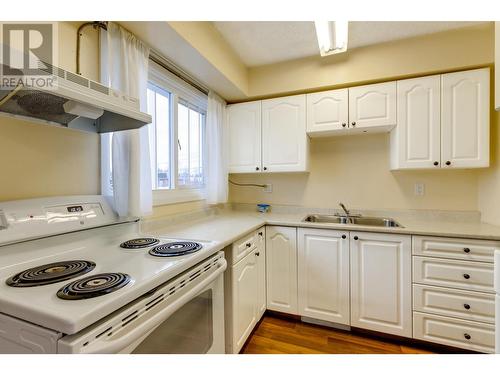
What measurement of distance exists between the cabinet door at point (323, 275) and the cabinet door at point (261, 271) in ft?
0.98

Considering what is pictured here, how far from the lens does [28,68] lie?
73cm

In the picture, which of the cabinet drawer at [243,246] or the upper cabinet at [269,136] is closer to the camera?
the cabinet drawer at [243,246]

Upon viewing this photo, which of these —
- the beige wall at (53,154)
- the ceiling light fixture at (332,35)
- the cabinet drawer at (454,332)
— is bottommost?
the cabinet drawer at (454,332)

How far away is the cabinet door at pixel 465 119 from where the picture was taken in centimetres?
172

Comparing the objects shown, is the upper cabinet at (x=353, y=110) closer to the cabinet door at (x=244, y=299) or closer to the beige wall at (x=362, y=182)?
the beige wall at (x=362, y=182)

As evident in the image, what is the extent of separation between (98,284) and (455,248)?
2.03 metres

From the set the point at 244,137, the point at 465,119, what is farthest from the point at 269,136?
the point at 465,119

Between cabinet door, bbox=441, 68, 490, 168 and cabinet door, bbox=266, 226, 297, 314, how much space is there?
1.39m

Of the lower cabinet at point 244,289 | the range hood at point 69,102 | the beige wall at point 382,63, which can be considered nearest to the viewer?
the range hood at point 69,102

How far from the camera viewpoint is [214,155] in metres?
2.29

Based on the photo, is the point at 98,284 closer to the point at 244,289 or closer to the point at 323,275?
the point at 244,289

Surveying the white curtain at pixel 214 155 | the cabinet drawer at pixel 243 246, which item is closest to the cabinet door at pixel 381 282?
the cabinet drawer at pixel 243 246

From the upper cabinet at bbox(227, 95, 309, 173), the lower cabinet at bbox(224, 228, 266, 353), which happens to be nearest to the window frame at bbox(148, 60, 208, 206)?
the upper cabinet at bbox(227, 95, 309, 173)
